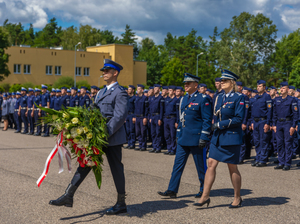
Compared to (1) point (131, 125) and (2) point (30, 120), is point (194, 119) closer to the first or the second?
(1) point (131, 125)

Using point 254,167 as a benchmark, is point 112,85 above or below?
above

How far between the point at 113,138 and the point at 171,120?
23.7 feet

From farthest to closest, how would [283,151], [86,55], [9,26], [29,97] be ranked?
[9,26] < [86,55] < [29,97] < [283,151]

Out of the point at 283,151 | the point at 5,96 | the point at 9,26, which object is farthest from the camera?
the point at 9,26

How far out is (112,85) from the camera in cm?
534

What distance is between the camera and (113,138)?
5148mm

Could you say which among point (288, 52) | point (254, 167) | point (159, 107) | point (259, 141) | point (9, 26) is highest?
point (9, 26)

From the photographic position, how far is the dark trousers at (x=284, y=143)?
9430 mm

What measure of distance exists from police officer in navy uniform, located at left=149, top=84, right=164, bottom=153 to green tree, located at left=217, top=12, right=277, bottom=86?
153 ft

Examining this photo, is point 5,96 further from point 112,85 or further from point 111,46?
point 111,46

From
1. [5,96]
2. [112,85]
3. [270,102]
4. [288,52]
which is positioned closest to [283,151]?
[270,102]

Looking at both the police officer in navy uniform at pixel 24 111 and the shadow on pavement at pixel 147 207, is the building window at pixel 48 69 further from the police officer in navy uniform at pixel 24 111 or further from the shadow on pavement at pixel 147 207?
the shadow on pavement at pixel 147 207

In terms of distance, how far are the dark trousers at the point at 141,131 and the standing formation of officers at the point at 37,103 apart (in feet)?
11.4

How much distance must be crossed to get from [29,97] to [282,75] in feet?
206
